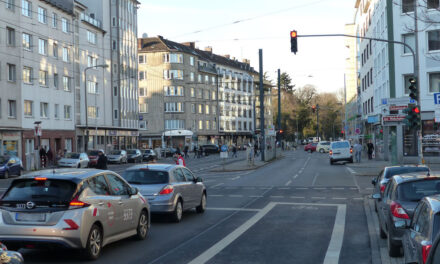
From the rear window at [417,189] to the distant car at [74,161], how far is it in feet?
117

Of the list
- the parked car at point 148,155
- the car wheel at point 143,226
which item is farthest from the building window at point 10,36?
the car wheel at point 143,226

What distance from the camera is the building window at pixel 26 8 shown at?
45.9 m

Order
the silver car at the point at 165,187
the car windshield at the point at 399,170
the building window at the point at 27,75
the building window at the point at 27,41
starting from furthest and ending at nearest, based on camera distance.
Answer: the building window at the point at 27,75 → the building window at the point at 27,41 → the car windshield at the point at 399,170 → the silver car at the point at 165,187

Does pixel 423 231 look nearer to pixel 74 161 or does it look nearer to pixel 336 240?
pixel 336 240

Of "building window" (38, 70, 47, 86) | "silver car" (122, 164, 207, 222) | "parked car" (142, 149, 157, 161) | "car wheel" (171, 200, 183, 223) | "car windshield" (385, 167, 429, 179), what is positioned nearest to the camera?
"silver car" (122, 164, 207, 222)

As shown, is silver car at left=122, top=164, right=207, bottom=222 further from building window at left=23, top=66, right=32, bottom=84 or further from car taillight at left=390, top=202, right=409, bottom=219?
building window at left=23, top=66, right=32, bottom=84

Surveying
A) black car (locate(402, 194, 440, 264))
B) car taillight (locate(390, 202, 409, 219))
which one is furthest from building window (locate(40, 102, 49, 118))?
black car (locate(402, 194, 440, 264))

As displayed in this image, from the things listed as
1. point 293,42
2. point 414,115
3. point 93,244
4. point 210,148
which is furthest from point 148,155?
point 93,244

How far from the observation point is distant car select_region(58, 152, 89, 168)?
41.9 meters

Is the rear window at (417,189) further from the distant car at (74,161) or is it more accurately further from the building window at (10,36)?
the building window at (10,36)

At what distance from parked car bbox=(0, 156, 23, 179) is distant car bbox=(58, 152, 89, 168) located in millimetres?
7072

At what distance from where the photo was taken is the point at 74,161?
1656 inches

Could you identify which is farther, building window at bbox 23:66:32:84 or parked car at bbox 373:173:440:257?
building window at bbox 23:66:32:84

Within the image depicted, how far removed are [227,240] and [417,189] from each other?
12.5ft
